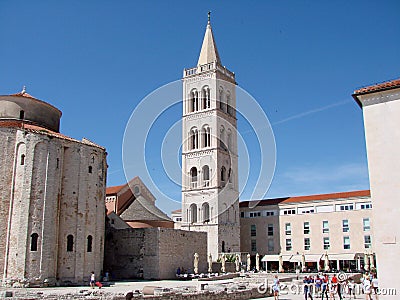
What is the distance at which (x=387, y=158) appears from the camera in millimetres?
18922

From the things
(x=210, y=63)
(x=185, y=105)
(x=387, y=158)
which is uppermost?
(x=210, y=63)

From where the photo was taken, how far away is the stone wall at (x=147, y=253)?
37438mm

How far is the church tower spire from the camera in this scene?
61750 millimetres

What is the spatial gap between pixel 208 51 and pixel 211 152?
596 inches

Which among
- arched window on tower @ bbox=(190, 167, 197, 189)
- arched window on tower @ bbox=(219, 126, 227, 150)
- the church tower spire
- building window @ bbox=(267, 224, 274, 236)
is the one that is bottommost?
building window @ bbox=(267, 224, 274, 236)

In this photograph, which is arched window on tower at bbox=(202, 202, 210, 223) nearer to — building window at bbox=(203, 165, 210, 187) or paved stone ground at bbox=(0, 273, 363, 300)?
building window at bbox=(203, 165, 210, 187)

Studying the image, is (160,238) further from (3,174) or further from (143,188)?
(143,188)

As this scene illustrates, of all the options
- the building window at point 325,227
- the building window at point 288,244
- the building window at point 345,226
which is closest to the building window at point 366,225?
the building window at point 345,226

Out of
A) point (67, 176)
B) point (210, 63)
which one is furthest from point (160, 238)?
point (210, 63)

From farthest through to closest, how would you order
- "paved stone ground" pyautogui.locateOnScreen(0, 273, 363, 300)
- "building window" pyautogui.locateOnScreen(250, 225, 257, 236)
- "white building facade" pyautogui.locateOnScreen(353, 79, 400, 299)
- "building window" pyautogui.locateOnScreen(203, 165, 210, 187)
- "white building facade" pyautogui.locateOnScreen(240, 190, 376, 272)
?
"building window" pyautogui.locateOnScreen(250, 225, 257, 236) → "building window" pyautogui.locateOnScreen(203, 165, 210, 187) → "white building facade" pyautogui.locateOnScreen(240, 190, 376, 272) → "paved stone ground" pyautogui.locateOnScreen(0, 273, 363, 300) → "white building facade" pyautogui.locateOnScreen(353, 79, 400, 299)

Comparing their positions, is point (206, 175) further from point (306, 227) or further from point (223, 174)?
point (306, 227)

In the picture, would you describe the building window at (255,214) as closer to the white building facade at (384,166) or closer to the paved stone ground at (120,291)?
the paved stone ground at (120,291)

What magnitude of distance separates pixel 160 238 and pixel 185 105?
28.6 metres

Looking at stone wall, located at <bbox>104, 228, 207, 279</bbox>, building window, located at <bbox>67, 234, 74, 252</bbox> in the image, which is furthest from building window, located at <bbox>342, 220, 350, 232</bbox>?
building window, located at <bbox>67, 234, 74, 252</bbox>
